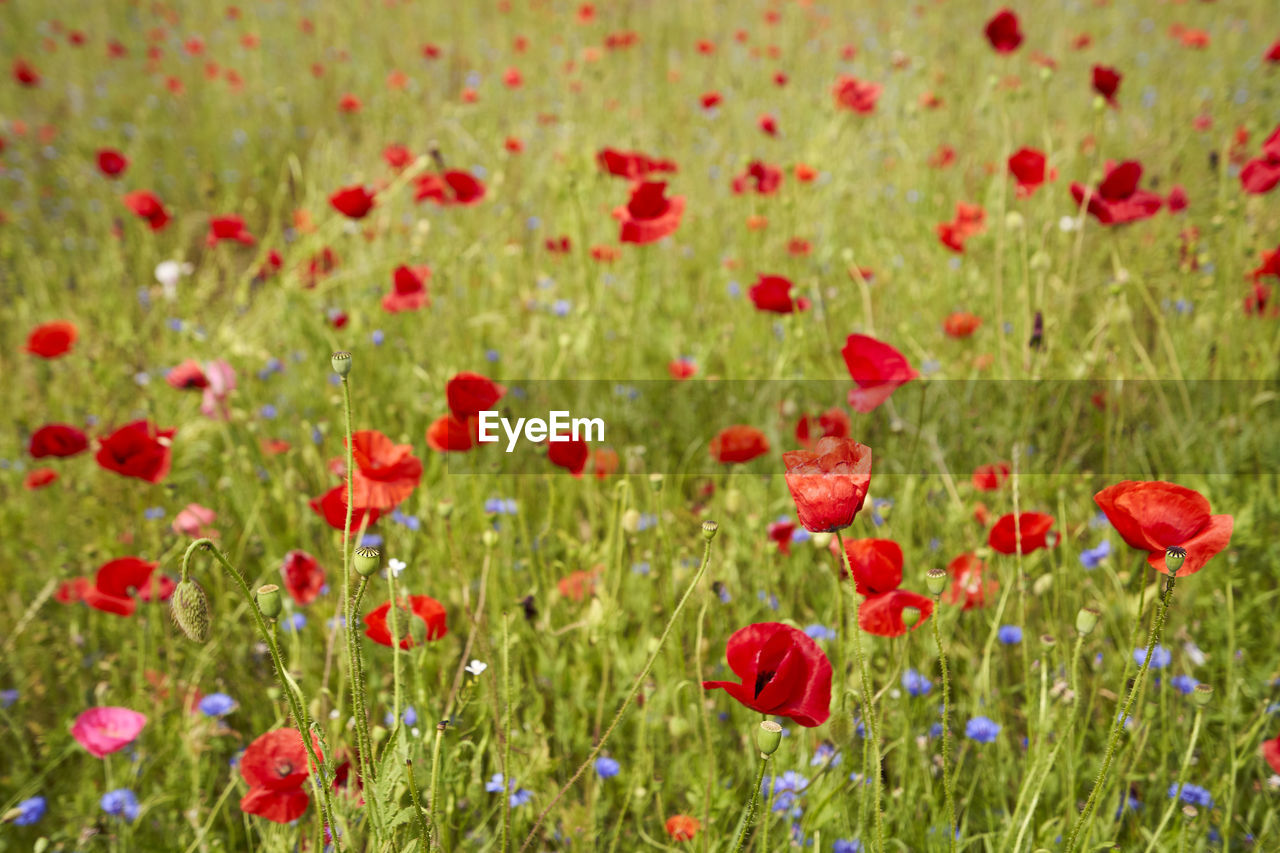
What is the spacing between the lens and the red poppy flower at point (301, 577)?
1.52 meters

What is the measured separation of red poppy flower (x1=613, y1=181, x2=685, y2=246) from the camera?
2052 mm

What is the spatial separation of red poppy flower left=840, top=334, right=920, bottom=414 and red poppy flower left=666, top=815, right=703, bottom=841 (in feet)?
2.25

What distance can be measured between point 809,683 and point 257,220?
4414 millimetres

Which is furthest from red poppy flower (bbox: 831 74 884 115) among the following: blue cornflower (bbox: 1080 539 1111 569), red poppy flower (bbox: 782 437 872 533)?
red poppy flower (bbox: 782 437 872 533)

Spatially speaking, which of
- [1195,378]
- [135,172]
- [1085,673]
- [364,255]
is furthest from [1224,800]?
[135,172]

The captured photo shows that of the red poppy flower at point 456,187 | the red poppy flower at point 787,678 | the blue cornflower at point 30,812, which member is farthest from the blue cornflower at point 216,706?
the red poppy flower at point 456,187

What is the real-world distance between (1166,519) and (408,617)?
0.96 metres

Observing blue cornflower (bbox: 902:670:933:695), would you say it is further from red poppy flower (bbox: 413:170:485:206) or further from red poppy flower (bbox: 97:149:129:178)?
red poppy flower (bbox: 97:149:129:178)

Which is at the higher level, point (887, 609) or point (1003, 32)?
point (1003, 32)

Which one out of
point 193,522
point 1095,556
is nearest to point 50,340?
point 193,522

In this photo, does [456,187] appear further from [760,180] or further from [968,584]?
[968,584]

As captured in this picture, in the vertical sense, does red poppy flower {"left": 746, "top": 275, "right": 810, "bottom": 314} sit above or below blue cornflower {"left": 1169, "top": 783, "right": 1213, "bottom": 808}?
above

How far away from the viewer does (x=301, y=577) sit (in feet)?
5.08

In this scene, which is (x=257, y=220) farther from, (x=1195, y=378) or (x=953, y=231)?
(x=1195, y=378)
